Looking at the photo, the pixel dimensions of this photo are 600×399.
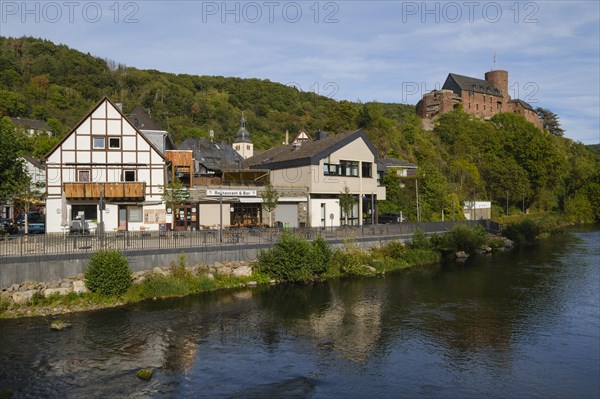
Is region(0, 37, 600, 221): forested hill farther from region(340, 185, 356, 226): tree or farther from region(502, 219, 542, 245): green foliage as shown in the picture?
region(340, 185, 356, 226): tree

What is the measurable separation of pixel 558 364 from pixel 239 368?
11264 mm

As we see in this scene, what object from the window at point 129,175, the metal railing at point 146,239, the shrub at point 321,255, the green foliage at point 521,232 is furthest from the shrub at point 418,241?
the window at point 129,175

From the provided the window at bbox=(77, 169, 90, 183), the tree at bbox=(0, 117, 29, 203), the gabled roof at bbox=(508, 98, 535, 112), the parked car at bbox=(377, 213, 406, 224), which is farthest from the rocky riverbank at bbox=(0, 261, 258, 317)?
the gabled roof at bbox=(508, 98, 535, 112)

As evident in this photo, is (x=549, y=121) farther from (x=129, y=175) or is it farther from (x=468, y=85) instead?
(x=129, y=175)

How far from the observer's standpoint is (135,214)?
36.8 metres

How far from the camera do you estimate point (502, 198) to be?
7838cm

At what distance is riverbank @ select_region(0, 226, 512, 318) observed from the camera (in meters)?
→ 22.5

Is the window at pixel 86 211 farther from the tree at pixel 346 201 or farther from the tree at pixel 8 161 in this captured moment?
the tree at pixel 346 201

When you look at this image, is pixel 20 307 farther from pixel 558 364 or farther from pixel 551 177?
pixel 551 177

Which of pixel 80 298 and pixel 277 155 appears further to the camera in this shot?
pixel 277 155

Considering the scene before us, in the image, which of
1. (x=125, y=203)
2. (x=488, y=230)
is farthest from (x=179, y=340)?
(x=488, y=230)

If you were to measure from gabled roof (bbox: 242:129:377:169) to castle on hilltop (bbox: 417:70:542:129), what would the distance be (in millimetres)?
68496

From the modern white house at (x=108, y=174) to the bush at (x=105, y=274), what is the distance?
39.2ft

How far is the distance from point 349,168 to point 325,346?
26489 millimetres
